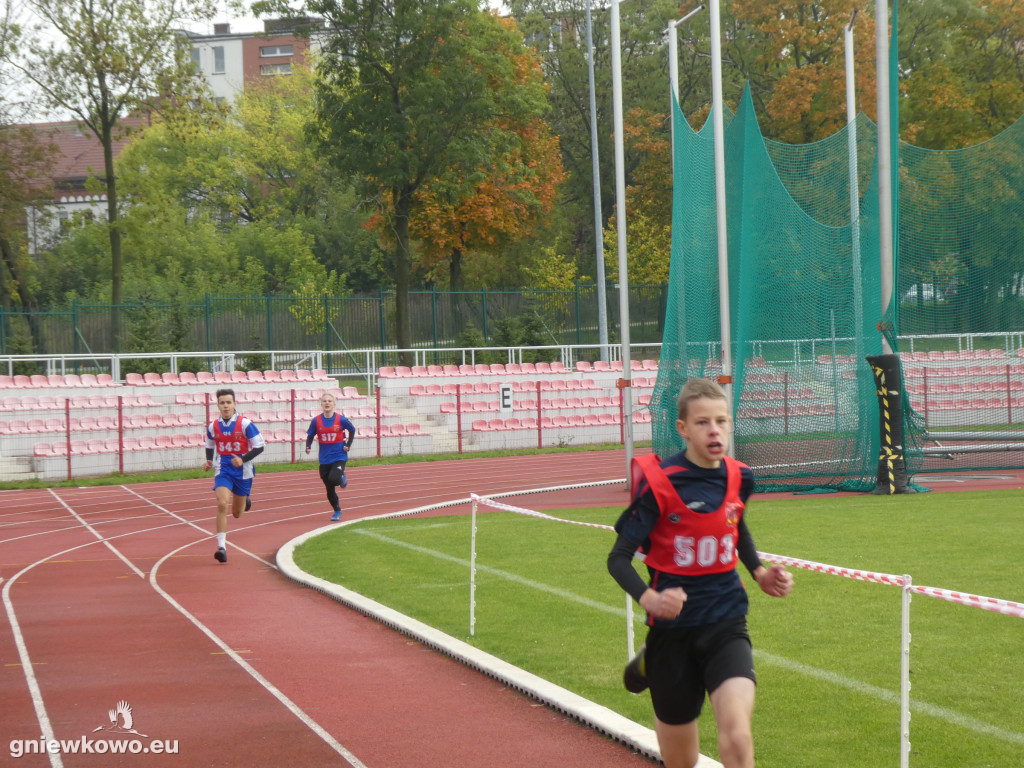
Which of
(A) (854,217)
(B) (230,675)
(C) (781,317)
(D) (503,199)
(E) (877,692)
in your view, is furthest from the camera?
(D) (503,199)

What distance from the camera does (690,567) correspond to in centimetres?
447

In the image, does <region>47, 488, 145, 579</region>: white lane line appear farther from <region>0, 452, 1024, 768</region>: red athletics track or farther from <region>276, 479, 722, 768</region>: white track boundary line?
<region>276, 479, 722, 768</region>: white track boundary line

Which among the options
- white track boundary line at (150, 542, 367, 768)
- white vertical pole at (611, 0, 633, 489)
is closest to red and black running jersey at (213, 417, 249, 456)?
white track boundary line at (150, 542, 367, 768)

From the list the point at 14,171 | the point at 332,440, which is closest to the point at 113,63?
the point at 14,171

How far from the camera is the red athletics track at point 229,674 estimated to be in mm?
6223

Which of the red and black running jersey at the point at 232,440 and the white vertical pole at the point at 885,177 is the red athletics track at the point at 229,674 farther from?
the white vertical pole at the point at 885,177

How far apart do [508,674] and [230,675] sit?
1.96 meters

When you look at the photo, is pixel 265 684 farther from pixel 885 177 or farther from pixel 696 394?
pixel 885 177

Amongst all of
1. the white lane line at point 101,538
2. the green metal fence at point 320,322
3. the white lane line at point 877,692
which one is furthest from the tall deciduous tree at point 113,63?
the white lane line at point 877,692

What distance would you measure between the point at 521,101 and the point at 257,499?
2486 cm

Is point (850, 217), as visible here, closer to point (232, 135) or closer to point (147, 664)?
point (147, 664)

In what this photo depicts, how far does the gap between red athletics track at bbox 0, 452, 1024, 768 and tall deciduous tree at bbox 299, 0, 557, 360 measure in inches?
963

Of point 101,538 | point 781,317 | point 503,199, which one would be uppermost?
point 503,199

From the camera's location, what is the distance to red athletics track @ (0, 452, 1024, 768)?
6223 mm
